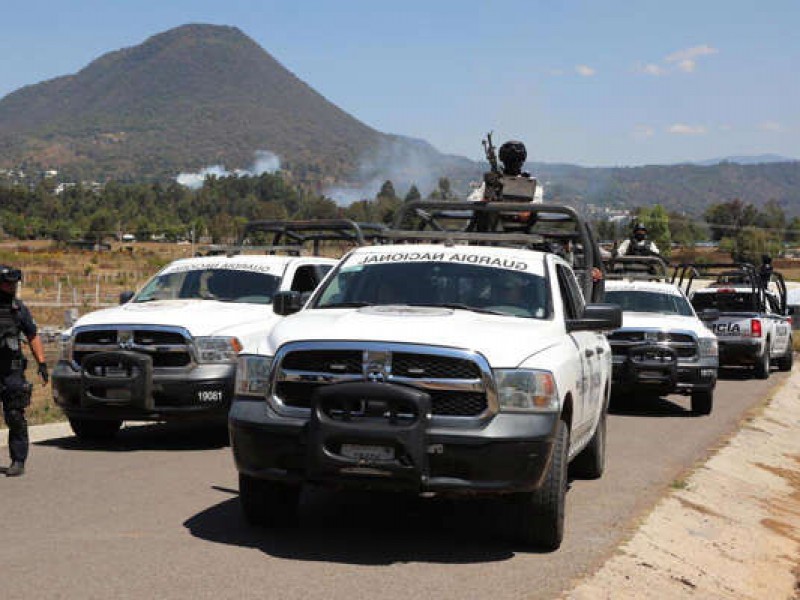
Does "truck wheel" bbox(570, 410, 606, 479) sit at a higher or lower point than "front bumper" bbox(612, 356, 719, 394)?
higher

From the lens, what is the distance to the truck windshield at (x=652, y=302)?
17.8 m

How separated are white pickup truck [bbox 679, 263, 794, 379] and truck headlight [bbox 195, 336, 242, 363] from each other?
11.8m

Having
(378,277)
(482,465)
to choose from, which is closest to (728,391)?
(378,277)

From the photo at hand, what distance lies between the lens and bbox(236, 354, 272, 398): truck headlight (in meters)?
7.46

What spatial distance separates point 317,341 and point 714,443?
24.9ft

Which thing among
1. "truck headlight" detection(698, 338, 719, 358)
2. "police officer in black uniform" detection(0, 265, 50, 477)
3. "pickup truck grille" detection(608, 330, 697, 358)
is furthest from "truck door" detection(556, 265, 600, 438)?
"truck headlight" detection(698, 338, 719, 358)

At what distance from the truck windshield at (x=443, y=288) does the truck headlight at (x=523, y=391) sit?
4.24ft

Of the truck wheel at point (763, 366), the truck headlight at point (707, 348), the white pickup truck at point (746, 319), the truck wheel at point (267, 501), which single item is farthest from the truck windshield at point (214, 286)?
the truck wheel at point (763, 366)

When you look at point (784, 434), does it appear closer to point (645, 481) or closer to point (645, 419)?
point (645, 419)

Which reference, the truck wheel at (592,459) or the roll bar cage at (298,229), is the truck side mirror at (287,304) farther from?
the roll bar cage at (298,229)

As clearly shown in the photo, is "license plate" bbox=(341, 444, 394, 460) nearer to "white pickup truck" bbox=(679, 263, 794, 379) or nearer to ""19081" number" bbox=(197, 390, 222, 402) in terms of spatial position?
""19081" number" bbox=(197, 390, 222, 402)

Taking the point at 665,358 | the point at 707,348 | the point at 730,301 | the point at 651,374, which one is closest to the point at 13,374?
the point at 651,374

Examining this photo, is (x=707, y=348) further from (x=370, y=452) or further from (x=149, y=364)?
(x=370, y=452)

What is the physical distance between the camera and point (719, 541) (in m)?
8.57
